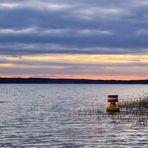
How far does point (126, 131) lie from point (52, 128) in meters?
5.14

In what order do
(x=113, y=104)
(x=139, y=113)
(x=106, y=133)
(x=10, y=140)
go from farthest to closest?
(x=113, y=104) → (x=139, y=113) → (x=106, y=133) → (x=10, y=140)

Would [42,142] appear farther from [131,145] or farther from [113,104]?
[113,104]

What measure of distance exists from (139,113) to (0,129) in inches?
561

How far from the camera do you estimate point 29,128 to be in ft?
107

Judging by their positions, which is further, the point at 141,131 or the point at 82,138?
the point at 141,131

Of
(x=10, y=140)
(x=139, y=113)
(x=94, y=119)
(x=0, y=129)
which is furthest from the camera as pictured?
(x=139, y=113)

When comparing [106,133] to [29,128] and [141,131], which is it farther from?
[29,128]

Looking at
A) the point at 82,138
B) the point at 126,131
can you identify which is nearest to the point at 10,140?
the point at 82,138

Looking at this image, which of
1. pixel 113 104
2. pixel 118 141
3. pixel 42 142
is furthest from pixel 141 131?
pixel 113 104

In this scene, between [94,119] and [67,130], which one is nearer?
[67,130]

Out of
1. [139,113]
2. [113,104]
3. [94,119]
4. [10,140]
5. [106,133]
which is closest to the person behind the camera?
[10,140]

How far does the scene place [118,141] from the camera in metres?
25.8

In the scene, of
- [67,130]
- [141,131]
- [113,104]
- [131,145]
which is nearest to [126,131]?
[141,131]

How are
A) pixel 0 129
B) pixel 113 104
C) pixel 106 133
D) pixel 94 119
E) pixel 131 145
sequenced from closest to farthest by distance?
pixel 131 145 < pixel 106 133 < pixel 0 129 < pixel 94 119 < pixel 113 104
